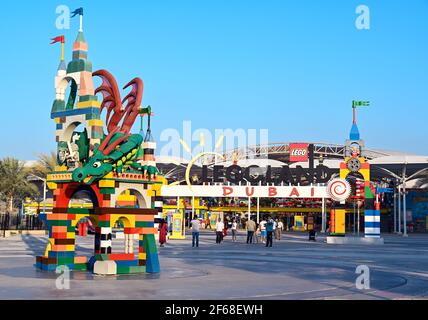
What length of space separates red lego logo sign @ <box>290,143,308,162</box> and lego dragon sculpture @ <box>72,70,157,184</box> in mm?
59757

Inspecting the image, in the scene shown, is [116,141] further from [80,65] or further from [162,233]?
[162,233]

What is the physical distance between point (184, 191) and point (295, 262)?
3525 centimetres

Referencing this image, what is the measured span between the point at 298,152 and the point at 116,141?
62595 mm

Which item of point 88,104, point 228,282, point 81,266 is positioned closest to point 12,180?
point 81,266

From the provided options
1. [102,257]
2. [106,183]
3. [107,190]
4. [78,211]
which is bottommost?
[102,257]

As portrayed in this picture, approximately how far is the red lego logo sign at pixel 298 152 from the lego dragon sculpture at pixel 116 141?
59.8m

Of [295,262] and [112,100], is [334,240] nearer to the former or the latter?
[295,262]

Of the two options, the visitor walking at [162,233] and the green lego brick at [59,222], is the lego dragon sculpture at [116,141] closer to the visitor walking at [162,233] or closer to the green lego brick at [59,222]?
the green lego brick at [59,222]

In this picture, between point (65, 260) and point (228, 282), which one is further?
point (65, 260)

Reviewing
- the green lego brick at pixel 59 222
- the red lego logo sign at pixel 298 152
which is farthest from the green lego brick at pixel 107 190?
the red lego logo sign at pixel 298 152

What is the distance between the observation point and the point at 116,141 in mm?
18484

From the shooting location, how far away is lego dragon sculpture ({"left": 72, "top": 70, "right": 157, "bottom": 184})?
17969 millimetres

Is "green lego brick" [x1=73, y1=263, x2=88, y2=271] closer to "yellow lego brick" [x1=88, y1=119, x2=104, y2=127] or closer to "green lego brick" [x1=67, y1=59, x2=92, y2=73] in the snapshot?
"yellow lego brick" [x1=88, y1=119, x2=104, y2=127]

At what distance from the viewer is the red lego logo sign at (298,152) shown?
7906 cm
